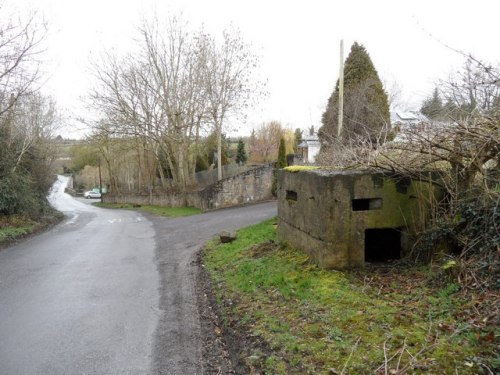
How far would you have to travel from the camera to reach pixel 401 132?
22.3 ft

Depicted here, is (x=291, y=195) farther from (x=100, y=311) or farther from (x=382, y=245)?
(x=100, y=311)

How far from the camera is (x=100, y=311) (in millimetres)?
6988

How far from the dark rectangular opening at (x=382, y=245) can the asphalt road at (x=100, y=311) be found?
3222mm

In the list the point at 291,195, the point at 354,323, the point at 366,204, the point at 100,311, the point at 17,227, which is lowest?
the point at 100,311

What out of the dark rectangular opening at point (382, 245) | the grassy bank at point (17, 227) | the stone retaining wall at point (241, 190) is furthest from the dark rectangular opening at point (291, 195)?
the stone retaining wall at point (241, 190)

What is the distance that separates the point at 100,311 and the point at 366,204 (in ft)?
15.3

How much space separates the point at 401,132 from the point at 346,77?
1877 centimetres

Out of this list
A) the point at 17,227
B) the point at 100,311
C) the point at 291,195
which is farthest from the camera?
the point at 17,227

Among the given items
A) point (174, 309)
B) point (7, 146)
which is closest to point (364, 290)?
point (174, 309)

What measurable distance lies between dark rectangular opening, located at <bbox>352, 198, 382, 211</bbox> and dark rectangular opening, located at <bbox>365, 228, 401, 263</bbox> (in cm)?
68

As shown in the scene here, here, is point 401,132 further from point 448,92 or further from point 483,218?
point 483,218

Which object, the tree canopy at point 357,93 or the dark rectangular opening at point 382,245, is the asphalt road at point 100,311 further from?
the tree canopy at point 357,93

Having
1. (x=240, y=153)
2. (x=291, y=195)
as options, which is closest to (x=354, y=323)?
(x=291, y=195)

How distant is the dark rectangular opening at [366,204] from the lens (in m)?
6.84
